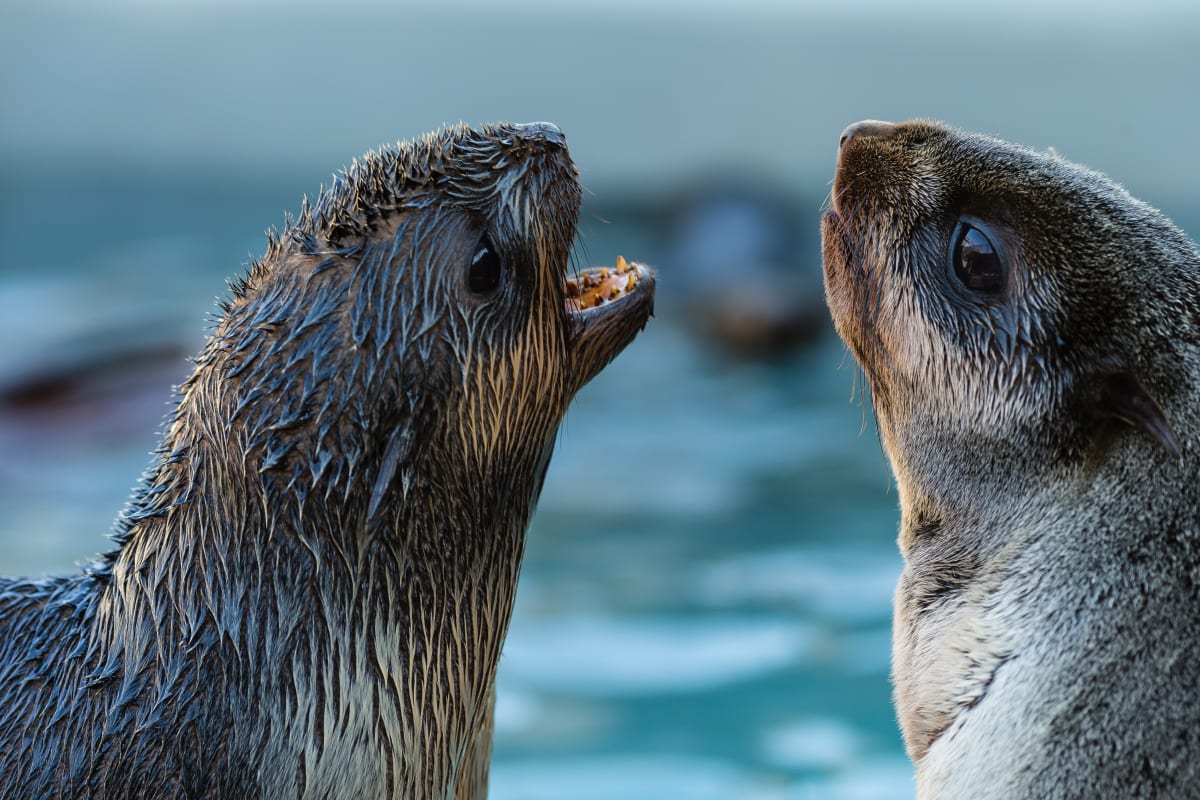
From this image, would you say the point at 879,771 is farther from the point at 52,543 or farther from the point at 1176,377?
the point at 52,543

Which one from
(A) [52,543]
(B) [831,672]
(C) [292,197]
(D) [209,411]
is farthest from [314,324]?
(C) [292,197]

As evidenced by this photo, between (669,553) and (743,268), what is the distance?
17.5ft

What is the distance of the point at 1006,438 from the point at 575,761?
4021mm

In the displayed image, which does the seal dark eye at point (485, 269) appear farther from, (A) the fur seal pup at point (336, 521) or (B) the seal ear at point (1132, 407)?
(B) the seal ear at point (1132, 407)

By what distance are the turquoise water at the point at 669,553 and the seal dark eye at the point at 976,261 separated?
1923mm

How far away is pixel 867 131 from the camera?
300cm

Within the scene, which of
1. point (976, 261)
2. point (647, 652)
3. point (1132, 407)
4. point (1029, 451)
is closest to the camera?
point (1132, 407)

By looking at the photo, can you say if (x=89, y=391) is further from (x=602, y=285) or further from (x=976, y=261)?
(x=976, y=261)

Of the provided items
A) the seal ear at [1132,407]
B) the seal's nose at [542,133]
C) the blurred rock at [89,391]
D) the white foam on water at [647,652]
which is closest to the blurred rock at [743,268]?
the white foam on water at [647,652]

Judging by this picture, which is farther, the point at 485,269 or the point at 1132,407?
the point at 485,269

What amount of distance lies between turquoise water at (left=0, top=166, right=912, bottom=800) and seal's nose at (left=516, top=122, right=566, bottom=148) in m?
1.53

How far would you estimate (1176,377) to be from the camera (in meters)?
2.47

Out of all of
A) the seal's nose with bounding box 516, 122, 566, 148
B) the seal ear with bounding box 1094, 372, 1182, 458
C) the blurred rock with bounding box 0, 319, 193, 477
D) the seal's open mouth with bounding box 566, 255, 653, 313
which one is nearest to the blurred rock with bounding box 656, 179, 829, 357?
the blurred rock with bounding box 0, 319, 193, 477

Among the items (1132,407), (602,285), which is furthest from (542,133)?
(1132,407)
